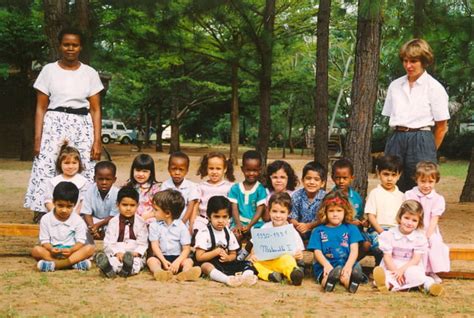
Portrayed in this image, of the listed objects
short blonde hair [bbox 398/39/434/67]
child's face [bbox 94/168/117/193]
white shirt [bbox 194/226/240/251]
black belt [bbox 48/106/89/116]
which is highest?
short blonde hair [bbox 398/39/434/67]

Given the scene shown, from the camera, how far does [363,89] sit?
25.9 ft

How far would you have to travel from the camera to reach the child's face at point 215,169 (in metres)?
6.14

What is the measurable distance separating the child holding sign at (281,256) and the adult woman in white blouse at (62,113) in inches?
71.2

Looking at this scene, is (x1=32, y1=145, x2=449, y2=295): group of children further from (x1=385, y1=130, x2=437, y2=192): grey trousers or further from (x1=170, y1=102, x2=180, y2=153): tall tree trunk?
(x1=170, y1=102, x2=180, y2=153): tall tree trunk

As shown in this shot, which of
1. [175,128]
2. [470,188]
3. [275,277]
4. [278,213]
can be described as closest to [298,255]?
[275,277]

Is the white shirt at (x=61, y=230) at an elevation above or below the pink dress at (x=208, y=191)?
below

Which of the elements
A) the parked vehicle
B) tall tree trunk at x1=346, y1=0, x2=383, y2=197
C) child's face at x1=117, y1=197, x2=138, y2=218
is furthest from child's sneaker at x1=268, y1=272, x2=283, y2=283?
the parked vehicle

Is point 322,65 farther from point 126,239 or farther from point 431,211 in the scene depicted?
point 126,239

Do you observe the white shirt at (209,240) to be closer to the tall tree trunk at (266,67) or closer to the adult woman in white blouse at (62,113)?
the adult woman in white blouse at (62,113)

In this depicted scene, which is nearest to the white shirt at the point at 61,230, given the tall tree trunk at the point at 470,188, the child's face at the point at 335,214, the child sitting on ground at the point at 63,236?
the child sitting on ground at the point at 63,236

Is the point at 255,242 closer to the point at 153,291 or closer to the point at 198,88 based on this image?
the point at 153,291

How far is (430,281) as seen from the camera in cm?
506

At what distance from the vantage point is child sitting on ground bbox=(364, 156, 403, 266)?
18.1 feet

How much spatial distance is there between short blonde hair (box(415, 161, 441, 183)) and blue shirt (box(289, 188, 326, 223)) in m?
0.85
